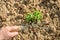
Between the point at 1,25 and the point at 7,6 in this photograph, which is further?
the point at 7,6

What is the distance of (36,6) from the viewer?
3.14m

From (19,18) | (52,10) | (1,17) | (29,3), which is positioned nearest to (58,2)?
(52,10)

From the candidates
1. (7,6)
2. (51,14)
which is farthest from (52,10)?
(7,6)

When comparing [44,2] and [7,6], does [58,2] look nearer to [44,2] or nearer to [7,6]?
[44,2]

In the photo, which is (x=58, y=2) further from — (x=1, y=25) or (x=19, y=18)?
(x=1, y=25)

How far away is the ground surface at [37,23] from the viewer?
2.85 m

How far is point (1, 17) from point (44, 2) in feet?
2.37

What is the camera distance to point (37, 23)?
295cm

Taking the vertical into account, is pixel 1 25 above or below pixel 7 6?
below

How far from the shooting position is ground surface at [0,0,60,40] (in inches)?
112

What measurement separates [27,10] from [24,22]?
0.22m

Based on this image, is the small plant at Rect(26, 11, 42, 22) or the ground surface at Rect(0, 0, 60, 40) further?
the small plant at Rect(26, 11, 42, 22)

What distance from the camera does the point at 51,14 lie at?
3049mm

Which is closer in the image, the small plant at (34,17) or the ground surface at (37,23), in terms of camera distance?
the ground surface at (37,23)
